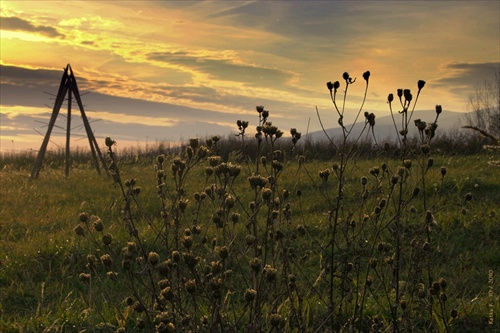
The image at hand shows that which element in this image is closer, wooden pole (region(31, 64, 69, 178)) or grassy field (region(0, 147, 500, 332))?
grassy field (region(0, 147, 500, 332))

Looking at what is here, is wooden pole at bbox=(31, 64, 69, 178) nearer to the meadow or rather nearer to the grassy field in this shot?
the meadow

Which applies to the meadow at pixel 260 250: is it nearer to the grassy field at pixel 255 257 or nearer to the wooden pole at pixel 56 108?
the grassy field at pixel 255 257

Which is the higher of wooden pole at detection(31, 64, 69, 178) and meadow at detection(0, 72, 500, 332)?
wooden pole at detection(31, 64, 69, 178)

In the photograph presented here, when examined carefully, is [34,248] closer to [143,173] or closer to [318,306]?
[318,306]

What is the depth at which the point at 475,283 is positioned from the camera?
18.8ft

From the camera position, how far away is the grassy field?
120 inches

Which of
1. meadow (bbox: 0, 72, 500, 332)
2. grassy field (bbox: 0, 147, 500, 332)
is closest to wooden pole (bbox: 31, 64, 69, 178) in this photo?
meadow (bbox: 0, 72, 500, 332)

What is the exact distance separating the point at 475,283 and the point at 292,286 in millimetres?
3501

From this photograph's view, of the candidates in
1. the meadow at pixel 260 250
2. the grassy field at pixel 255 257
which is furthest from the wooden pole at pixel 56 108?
the grassy field at pixel 255 257

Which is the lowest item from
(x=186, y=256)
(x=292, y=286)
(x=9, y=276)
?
(x=9, y=276)

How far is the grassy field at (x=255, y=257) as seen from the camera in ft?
10.00

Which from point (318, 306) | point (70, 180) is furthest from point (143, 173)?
point (318, 306)

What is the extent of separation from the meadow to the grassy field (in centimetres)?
2

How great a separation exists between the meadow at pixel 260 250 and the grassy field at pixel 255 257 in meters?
0.02
